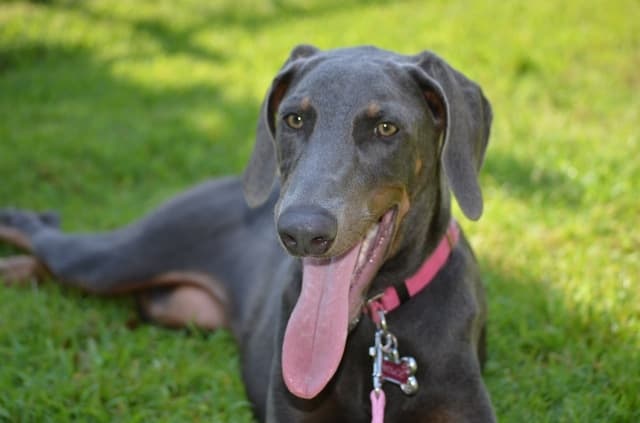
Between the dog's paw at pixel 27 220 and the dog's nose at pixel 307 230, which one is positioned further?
the dog's paw at pixel 27 220

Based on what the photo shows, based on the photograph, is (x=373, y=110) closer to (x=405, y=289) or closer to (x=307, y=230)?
(x=307, y=230)

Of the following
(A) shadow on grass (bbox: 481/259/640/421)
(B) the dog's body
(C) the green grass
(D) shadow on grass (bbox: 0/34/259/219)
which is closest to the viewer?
(B) the dog's body

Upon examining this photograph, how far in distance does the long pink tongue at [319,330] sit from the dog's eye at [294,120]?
0.51 metres

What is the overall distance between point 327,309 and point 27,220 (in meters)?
3.29

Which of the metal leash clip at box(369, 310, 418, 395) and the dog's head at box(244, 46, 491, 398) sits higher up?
the dog's head at box(244, 46, 491, 398)

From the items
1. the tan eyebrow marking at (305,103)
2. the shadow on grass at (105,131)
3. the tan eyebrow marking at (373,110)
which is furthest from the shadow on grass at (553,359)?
the shadow on grass at (105,131)

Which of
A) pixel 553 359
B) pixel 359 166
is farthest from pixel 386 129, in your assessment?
pixel 553 359

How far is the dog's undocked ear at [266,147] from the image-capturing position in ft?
10.9

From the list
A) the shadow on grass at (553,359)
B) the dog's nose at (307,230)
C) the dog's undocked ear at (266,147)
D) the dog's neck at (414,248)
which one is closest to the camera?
the dog's nose at (307,230)

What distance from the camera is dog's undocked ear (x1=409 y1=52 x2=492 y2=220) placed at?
115 inches

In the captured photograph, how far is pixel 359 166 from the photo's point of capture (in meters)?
2.75

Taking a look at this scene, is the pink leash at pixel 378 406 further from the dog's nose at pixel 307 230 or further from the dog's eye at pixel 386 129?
the dog's eye at pixel 386 129

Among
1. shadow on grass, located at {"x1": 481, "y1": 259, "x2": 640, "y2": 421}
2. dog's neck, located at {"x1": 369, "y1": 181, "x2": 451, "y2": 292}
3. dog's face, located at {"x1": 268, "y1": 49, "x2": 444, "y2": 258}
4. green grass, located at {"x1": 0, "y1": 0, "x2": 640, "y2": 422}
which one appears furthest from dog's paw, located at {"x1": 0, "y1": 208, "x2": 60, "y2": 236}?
dog's neck, located at {"x1": 369, "y1": 181, "x2": 451, "y2": 292}

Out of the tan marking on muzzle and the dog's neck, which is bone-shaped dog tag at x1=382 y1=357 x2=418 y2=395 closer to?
the dog's neck
